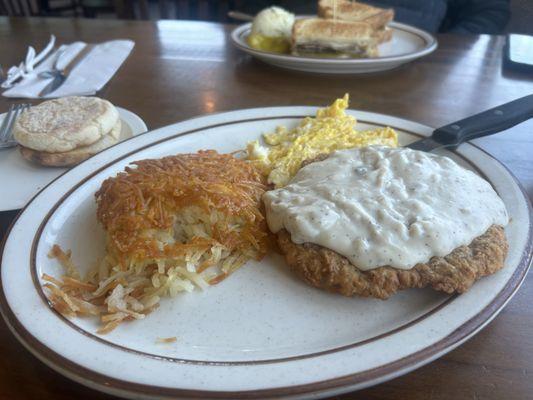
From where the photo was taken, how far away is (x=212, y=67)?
9.02 ft

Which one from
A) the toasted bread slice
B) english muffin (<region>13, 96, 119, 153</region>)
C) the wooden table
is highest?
the toasted bread slice

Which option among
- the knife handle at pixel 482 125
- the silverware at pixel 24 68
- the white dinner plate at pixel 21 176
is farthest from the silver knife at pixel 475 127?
the silverware at pixel 24 68

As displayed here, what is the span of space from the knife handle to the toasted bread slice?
1468 millimetres

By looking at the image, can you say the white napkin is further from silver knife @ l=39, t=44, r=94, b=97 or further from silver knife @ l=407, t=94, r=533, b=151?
silver knife @ l=407, t=94, r=533, b=151

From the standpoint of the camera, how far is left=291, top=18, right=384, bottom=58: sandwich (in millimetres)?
2609

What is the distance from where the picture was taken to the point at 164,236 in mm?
1220

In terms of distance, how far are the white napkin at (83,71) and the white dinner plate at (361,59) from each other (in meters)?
0.76

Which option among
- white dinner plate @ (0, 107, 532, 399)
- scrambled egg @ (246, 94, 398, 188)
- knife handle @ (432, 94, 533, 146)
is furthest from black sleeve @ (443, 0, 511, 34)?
white dinner plate @ (0, 107, 532, 399)

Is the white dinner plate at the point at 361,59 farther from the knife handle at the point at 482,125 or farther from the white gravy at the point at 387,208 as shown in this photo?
the white gravy at the point at 387,208

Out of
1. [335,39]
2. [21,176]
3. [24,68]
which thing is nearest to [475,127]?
[335,39]

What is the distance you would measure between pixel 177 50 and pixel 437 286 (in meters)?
2.54

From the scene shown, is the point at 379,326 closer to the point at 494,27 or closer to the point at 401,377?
the point at 401,377

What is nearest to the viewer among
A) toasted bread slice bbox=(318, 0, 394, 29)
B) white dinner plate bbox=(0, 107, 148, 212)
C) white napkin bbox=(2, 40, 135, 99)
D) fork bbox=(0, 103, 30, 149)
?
white dinner plate bbox=(0, 107, 148, 212)

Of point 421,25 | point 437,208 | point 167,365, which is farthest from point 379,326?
point 421,25
